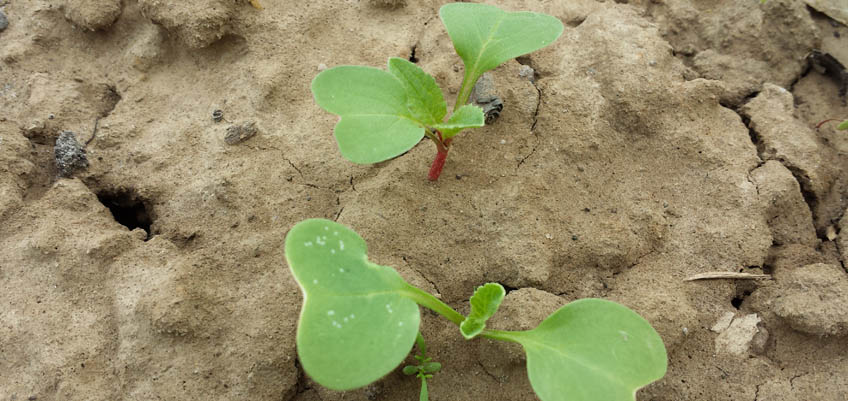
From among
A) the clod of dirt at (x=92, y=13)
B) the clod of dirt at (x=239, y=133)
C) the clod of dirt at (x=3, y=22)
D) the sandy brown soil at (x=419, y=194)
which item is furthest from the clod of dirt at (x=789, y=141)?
the clod of dirt at (x=3, y=22)

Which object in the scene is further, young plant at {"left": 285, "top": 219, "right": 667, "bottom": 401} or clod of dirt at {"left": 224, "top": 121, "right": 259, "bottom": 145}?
clod of dirt at {"left": 224, "top": 121, "right": 259, "bottom": 145}

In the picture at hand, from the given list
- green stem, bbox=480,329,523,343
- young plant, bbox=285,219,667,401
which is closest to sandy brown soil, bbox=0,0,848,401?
green stem, bbox=480,329,523,343

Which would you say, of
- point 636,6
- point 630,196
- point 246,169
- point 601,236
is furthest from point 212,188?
point 636,6

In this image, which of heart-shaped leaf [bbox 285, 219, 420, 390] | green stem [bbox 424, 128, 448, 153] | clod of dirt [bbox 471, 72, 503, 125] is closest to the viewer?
heart-shaped leaf [bbox 285, 219, 420, 390]

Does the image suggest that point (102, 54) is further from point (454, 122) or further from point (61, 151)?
point (454, 122)

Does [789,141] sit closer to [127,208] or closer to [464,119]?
[464,119]

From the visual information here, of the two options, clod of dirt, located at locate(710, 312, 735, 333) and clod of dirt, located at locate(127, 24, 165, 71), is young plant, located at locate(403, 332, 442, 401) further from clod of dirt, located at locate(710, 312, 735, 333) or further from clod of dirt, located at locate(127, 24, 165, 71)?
clod of dirt, located at locate(127, 24, 165, 71)
